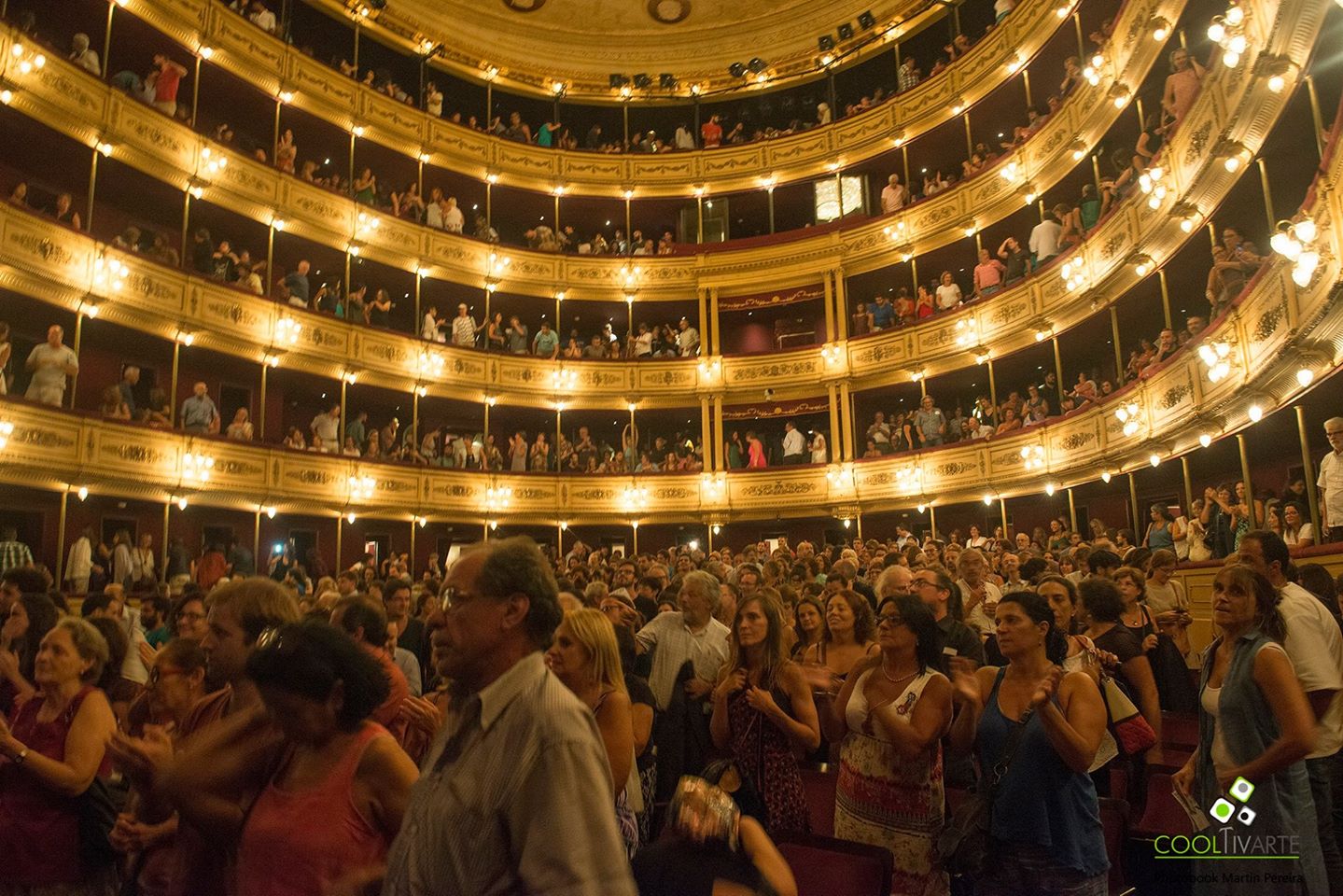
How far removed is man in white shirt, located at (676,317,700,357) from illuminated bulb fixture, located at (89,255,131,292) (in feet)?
39.6

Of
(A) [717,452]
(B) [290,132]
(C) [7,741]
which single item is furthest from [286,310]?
(C) [7,741]

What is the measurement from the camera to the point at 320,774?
78.1 inches

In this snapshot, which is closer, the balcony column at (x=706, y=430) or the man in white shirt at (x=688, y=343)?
the balcony column at (x=706, y=430)

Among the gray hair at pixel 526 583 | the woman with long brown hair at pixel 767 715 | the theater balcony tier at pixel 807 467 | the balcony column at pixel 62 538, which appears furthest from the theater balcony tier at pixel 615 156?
the gray hair at pixel 526 583

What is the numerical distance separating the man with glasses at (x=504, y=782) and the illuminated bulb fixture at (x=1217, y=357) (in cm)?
1077

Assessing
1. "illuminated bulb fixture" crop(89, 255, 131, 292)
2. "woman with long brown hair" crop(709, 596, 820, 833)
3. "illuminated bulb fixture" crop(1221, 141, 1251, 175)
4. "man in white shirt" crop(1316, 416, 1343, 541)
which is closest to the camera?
"woman with long brown hair" crop(709, 596, 820, 833)

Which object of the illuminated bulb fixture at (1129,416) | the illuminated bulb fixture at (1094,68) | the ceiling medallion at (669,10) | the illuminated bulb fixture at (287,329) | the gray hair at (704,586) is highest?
the ceiling medallion at (669,10)

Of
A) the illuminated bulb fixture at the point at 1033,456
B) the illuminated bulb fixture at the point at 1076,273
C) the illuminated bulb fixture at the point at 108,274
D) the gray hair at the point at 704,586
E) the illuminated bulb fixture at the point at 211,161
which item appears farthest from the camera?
the illuminated bulb fixture at the point at 1033,456

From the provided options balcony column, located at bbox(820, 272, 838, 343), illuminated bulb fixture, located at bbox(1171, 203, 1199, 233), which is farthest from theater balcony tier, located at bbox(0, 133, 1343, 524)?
balcony column, located at bbox(820, 272, 838, 343)

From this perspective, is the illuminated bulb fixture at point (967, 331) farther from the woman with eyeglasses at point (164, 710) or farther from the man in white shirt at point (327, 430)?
the woman with eyeglasses at point (164, 710)

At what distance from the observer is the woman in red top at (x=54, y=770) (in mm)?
2996

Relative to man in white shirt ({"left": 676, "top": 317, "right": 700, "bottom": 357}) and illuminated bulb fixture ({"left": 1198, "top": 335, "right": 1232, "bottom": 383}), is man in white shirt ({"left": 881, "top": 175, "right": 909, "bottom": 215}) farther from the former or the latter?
illuminated bulb fixture ({"left": 1198, "top": 335, "right": 1232, "bottom": 383})

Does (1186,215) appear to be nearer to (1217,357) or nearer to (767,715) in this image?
(1217,357)

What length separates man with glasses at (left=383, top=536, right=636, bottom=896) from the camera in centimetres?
148
